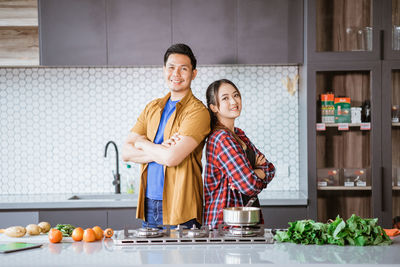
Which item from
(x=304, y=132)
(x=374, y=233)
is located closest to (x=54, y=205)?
(x=304, y=132)

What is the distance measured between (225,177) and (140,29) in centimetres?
173

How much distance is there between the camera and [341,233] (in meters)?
1.88

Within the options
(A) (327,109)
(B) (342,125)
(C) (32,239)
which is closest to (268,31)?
(A) (327,109)

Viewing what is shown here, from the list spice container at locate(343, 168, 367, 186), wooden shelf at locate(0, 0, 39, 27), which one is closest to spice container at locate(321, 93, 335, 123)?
spice container at locate(343, 168, 367, 186)

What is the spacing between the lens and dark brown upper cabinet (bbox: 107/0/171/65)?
352cm

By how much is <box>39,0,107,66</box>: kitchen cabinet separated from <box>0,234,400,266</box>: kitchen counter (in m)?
1.95

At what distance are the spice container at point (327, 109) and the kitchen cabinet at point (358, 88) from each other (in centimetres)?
4

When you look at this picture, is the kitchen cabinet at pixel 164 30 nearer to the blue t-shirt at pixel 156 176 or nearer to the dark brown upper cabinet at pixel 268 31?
the dark brown upper cabinet at pixel 268 31

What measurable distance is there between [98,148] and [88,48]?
35.8 inches

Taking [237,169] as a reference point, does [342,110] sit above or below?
above

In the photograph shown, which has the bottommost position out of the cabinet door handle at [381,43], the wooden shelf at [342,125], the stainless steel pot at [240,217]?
the stainless steel pot at [240,217]

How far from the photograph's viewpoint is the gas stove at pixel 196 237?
1.93 meters

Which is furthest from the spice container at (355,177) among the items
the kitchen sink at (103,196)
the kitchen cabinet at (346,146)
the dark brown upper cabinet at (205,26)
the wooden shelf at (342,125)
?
the kitchen sink at (103,196)

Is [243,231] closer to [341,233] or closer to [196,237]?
[196,237]
